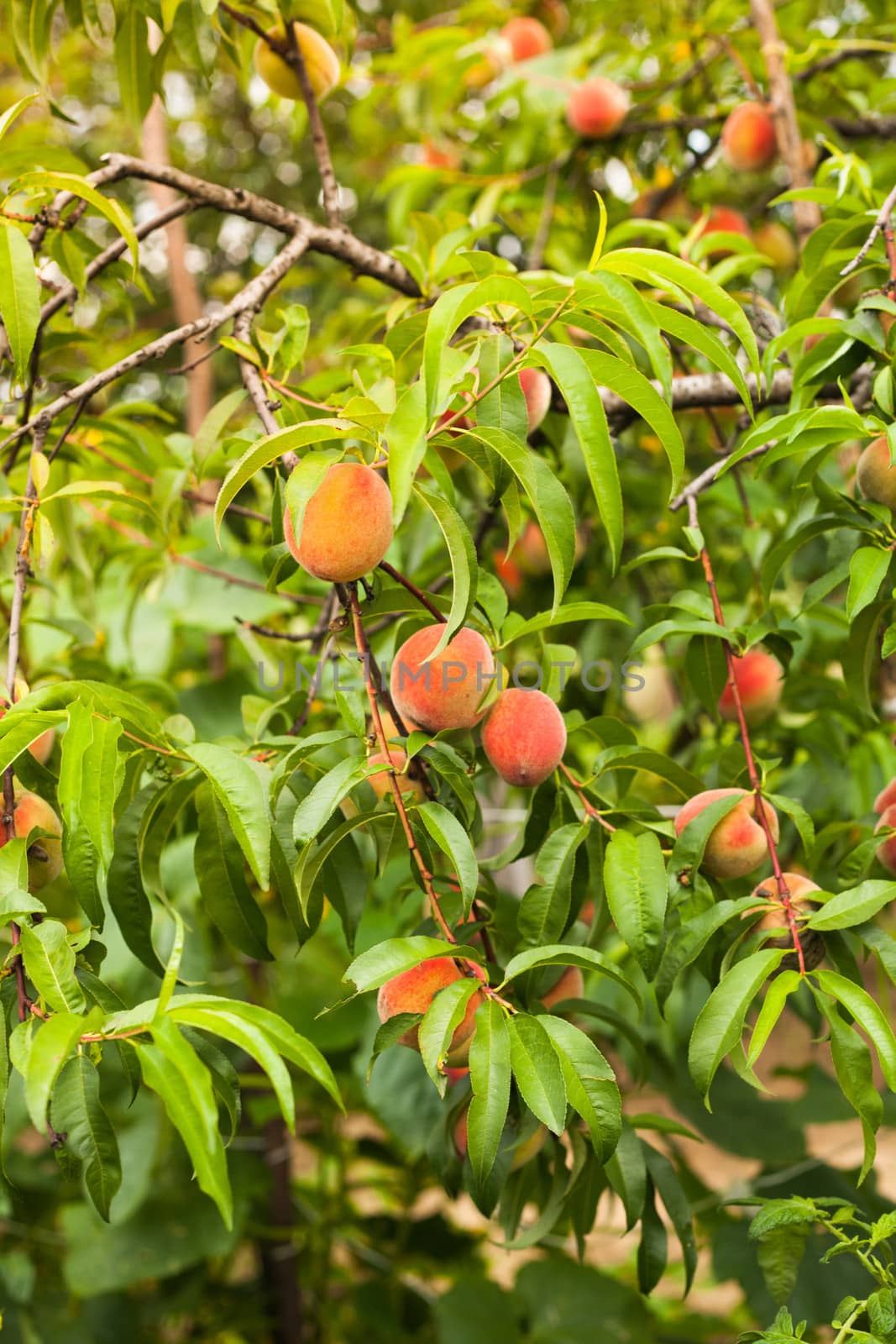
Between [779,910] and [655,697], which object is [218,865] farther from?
[655,697]

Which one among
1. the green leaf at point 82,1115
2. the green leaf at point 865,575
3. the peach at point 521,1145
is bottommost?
the peach at point 521,1145

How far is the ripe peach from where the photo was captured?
158cm

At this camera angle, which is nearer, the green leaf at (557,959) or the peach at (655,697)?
the green leaf at (557,959)

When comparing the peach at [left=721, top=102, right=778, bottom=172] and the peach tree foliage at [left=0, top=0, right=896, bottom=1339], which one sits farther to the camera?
the peach at [left=721, top=102, right=778, bottom=172]

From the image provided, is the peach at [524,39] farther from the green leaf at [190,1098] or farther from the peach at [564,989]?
the green leaf at [190,1098]

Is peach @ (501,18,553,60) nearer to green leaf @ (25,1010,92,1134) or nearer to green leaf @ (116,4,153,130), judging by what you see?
green leaf @ (116,4,153,130)

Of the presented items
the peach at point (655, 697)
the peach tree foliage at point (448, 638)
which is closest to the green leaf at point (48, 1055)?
the peach tree foliage at point (448, 638)

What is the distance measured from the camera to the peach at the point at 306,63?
3.29 feet

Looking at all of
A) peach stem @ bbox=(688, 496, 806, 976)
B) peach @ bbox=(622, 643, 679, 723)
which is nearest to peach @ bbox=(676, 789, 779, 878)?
peach stem @ bbox=(688, 496, 806, 976)

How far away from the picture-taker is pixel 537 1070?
508 millimetres

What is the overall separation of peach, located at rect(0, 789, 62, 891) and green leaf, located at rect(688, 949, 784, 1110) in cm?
35

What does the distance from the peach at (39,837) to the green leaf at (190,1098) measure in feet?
0.65

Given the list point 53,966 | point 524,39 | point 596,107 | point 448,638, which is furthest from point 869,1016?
point 524,39

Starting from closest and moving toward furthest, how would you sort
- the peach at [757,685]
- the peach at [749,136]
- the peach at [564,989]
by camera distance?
the peach at [564,989] → the peach at [757,685] → the peach at [749,136]
